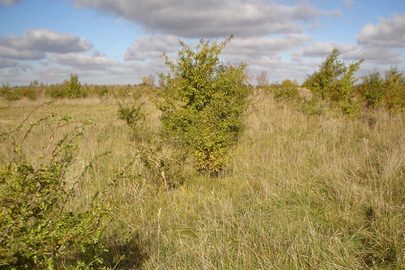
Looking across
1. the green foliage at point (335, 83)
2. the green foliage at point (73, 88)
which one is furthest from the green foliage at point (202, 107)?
the green foliage at point (73, 88)

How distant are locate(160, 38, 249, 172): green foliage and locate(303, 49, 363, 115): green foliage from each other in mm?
6320

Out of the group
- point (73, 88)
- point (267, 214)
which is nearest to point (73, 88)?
point (73, 88)

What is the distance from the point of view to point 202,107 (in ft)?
16.1

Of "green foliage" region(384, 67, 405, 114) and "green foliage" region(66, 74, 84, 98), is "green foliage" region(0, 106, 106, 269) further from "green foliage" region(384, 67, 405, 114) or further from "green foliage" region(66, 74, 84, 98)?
"green foliage" region(66, 74, 84, 98)

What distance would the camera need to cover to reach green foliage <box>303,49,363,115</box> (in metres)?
9.50

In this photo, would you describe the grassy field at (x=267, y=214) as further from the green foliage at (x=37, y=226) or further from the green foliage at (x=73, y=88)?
the green foliage at (x=73, y=88)

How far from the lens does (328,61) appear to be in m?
11.1

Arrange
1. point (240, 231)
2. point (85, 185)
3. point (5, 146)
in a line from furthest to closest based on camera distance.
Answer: point (5, 146) < point (85, 185) < point (240, 231)

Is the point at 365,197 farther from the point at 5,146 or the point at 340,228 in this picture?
the point at 5,146

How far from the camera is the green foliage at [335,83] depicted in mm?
9504

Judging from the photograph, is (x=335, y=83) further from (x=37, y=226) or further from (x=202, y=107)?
(x=37, y=226)

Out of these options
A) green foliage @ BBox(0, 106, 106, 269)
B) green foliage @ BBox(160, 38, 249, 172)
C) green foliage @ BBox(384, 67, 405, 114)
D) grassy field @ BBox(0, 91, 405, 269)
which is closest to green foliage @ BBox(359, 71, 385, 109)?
green foliage @ BBox(384, 67, 405, 114)

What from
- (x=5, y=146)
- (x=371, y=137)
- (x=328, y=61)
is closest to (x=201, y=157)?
(x=371, y=137)

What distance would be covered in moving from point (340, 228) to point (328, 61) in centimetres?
1002
